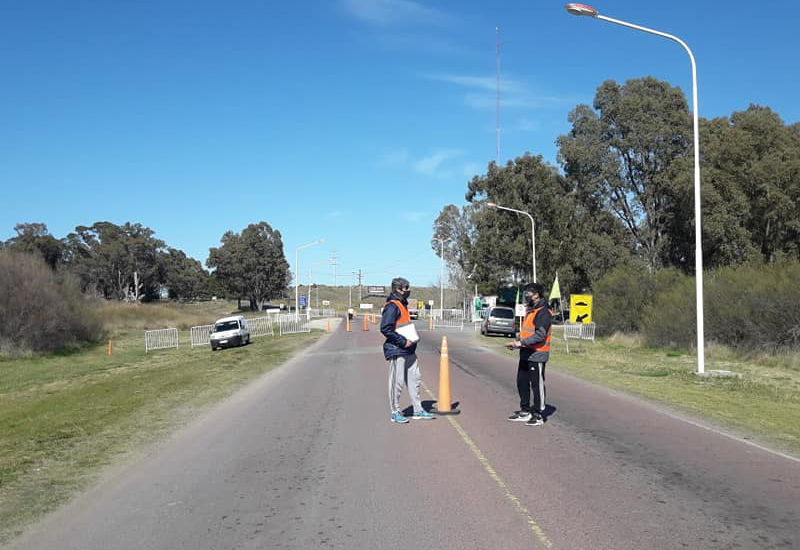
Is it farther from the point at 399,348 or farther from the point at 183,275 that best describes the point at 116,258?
the point at 399,348

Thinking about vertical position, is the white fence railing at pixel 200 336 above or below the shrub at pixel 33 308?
below

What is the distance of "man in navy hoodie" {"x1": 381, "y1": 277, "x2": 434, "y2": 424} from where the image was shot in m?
9.93

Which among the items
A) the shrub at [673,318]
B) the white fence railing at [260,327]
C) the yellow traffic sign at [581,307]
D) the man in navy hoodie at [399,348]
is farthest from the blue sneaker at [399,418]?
the white fence railing at [260,327]

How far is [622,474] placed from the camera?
7.30m

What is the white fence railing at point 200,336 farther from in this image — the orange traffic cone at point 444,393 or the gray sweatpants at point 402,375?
the gray sweatpants at point 402,375

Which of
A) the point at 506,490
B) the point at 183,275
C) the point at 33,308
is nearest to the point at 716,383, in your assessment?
the point at 506,490

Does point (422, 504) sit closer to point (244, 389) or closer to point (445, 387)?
point (445, 387)

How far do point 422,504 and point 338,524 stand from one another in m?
→ 0.86

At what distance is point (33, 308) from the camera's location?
3394 cm

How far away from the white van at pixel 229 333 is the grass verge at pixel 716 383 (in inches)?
567

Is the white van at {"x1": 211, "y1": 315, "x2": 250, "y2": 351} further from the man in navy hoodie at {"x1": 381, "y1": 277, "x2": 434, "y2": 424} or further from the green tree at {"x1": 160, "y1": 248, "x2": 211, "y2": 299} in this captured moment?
the green tree at {"x1": 160, "y1": 248, "x2": 211, "y2": 299}

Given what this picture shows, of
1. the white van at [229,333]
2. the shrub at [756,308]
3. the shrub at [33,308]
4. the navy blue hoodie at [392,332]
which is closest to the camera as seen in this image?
the navy blue hoodie at [392,332]

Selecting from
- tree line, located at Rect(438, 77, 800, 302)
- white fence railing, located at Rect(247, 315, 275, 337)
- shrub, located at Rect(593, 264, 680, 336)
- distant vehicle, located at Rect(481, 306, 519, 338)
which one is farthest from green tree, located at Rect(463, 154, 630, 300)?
white fence railing, located at Rect(247, 315, 275, 337)

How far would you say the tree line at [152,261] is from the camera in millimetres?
89500
